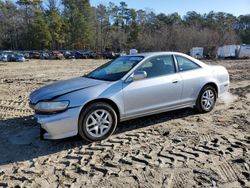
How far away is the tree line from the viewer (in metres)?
74.7

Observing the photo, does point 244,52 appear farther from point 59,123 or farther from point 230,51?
point 59,123

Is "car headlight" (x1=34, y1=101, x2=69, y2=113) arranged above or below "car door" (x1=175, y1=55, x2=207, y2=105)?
below

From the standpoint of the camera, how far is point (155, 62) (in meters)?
5.98

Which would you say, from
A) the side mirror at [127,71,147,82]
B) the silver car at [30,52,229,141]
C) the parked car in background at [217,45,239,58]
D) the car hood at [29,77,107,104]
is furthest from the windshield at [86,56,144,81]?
the parked car in background at [217,45,239,58]

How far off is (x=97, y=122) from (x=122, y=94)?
2.21ft

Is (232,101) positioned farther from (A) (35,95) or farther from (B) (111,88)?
(A) (35,95)

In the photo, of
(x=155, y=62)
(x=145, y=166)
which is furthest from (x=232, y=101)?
(x=145, y=166)

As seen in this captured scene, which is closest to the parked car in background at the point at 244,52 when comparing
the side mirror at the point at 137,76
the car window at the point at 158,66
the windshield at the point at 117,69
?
the car window at the point at 158,66

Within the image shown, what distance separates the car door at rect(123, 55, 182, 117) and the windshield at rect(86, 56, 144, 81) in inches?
8.2

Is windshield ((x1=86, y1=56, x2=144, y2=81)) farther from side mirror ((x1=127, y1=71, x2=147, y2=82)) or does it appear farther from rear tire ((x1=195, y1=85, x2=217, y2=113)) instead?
rear tire ((x1=195, y1=85, x2=217, y2=113))

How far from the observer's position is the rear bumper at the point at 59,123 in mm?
4719

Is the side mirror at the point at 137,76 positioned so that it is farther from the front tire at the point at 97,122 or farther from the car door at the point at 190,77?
the car door at the point at 190,77

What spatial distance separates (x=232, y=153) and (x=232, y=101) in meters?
3.98

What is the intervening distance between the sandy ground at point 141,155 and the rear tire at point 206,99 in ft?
0.75
